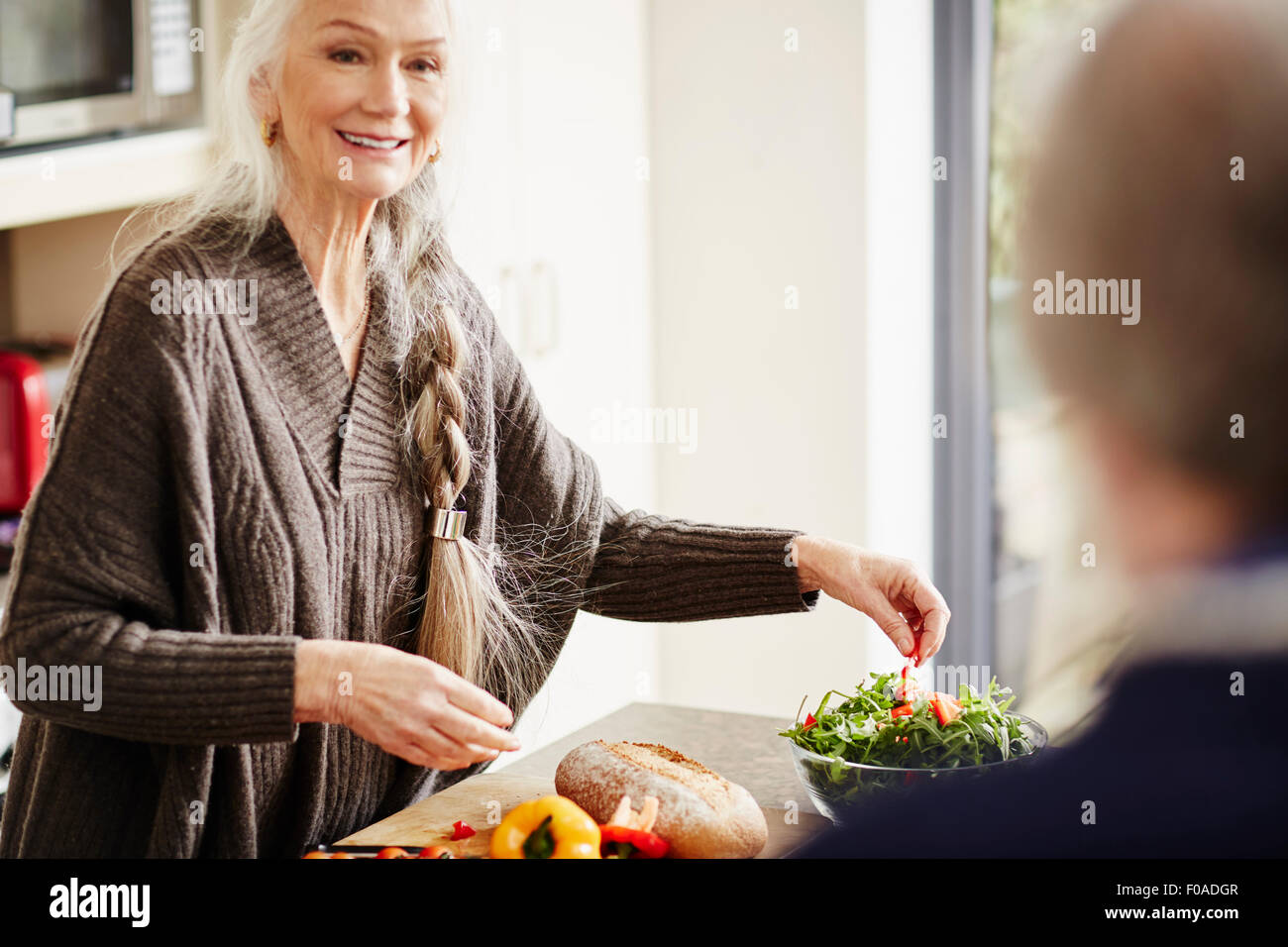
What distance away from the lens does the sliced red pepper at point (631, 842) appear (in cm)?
109

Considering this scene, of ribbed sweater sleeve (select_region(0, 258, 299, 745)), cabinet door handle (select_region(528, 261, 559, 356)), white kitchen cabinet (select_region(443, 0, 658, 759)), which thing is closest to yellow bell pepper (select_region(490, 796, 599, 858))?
ribbed sweater sleeve (select_region(0, 258, 299, 745))

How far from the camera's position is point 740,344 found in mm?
2781

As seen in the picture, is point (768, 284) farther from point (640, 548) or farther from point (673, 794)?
point (673, 794)

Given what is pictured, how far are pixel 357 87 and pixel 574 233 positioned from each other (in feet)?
4.67

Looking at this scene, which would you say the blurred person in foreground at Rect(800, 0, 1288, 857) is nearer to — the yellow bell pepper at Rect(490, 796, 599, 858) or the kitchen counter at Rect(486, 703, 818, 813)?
the yellow bell pepper at Rect(490, 796, 599, 858)

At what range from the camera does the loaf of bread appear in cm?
112

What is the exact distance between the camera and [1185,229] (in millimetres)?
474

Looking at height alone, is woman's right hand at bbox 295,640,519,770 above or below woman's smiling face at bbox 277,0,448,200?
below

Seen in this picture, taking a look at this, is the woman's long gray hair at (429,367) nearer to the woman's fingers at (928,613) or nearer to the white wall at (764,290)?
the woman's fingers at (928,613)

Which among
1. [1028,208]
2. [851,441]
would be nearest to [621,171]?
[851,441]

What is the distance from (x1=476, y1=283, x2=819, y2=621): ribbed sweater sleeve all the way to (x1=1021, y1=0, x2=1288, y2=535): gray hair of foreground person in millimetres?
911

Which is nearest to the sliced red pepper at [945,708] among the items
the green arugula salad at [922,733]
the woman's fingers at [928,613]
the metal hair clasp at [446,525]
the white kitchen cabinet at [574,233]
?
the green arugula salad at [922,733]

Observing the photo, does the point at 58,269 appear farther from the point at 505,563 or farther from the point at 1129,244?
the point at 1129,244

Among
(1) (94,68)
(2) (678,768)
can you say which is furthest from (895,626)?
(1) (94,68)
